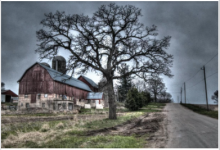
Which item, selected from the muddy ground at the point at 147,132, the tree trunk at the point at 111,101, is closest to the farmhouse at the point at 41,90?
the tree trunk at the point at 111,101

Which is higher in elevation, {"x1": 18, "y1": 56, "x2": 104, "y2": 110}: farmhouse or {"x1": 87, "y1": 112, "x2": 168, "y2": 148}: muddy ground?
{"x1": 18, "y1": 56, "x2": 104, "y2": 110}: farmhouse

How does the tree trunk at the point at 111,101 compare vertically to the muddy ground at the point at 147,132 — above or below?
above

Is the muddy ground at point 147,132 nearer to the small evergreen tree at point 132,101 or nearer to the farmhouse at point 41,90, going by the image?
the small evergreen tree at point 132,101

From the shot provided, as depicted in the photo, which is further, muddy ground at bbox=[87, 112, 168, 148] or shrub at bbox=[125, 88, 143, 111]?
shrub at bbox=[125, 88, 143, 111]

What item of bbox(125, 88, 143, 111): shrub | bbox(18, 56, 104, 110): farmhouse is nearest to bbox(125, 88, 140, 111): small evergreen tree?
bbox(125, 88, 143, 111): shrub

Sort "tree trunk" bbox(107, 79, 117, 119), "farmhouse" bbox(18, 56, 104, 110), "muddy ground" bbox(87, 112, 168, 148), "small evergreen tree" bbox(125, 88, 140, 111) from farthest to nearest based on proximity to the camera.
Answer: "farmhouse" bbox(18, 56, 104, 110) < "small evergreen tree" bbox(125, 88, 140, 111) < "tree trunk" bbox(107, 79, 117, 119) < "muddy ground" bbox(87, 112, 168, 148)

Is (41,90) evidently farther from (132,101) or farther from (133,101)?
(133,101)

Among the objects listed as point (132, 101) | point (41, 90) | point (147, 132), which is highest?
point (41, 90)

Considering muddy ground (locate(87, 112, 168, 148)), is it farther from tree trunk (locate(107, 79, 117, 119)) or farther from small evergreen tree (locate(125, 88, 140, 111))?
small evergreen tree (locate(125, 88, 140, 111))

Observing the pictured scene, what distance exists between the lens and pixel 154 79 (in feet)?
61.1

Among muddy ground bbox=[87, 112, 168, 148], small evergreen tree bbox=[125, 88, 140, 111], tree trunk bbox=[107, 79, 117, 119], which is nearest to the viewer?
muddy ground bbox=[87, 112, 168, 148]

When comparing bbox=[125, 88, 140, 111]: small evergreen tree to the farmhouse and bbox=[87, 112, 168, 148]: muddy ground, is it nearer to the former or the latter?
the farmhouse

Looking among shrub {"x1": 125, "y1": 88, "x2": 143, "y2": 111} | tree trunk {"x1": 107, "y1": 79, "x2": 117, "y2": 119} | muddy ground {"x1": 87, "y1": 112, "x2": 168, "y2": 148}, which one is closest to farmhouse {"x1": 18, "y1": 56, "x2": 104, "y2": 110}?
shrub {"x1": 125, "y1": 88, "x2": 143, "y2": 111}

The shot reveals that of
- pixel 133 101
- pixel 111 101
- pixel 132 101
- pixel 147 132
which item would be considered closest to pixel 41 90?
pixel 132 101
